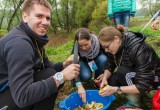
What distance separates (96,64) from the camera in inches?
142

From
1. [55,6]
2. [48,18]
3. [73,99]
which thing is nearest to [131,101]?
[73,99]

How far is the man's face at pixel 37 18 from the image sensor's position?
2.25 meters

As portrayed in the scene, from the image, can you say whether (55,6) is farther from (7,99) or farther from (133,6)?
(7,99)

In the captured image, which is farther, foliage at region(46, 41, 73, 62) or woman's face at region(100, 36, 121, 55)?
foliage at region(46, 41, 73, 62)

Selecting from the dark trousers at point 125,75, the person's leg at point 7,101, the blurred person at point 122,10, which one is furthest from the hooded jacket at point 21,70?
the blurred person at point 122,10

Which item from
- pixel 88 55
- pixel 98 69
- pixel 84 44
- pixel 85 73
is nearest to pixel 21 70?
pixel 84 44

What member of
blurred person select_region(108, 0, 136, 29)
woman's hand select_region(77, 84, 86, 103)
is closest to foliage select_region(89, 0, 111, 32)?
blurred person select_region(108, 0, 136, 29)

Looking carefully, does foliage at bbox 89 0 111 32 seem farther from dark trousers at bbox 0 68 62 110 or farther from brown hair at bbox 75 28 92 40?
dark trousers at bbox 0 68 62 110

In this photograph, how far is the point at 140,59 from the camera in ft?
8.13

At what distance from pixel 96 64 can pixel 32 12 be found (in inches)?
64.1

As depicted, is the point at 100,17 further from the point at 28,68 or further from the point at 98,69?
the point at 28,68

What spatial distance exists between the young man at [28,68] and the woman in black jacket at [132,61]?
58cm

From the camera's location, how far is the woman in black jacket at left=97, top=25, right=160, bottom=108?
→ 2.47m

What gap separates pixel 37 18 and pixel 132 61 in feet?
3.73
